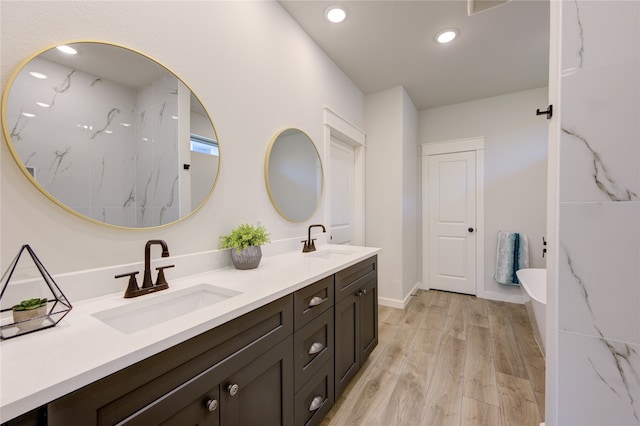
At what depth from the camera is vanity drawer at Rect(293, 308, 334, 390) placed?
1.20 meters

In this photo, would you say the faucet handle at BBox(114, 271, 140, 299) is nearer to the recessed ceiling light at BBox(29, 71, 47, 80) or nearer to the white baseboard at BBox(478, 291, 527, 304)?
the recessed ceiling light at BBox(29, 71, 47, 80)

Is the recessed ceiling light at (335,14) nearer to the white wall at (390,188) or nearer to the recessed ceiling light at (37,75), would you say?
the white wall at (390,188)

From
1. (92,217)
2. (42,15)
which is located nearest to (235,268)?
(92,217)

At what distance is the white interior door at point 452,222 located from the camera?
3658 mm

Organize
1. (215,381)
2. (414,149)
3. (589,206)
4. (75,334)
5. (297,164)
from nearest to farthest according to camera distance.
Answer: (75,334)
(215,381)
(589,206)
(297,164)
(414,149)

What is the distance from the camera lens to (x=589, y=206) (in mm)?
951

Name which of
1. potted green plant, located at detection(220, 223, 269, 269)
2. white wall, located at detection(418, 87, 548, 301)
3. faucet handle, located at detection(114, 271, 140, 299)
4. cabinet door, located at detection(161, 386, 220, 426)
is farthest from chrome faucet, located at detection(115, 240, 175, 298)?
white wall, located at detection(418, 87, 548, 301)

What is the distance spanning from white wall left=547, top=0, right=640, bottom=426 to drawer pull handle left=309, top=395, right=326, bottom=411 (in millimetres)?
1016

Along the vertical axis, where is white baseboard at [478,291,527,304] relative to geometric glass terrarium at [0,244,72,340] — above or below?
below

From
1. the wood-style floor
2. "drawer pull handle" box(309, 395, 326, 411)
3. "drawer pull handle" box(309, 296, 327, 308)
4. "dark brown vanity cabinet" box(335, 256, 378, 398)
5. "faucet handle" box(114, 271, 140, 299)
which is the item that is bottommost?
the wood-style floor

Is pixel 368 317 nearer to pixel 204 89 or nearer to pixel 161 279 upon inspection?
pixel 161 279

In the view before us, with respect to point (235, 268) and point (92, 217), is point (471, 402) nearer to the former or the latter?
point (235, 268)

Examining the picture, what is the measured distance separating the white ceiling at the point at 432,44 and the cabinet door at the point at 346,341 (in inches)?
86.6

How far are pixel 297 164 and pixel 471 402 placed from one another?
6.77ft
